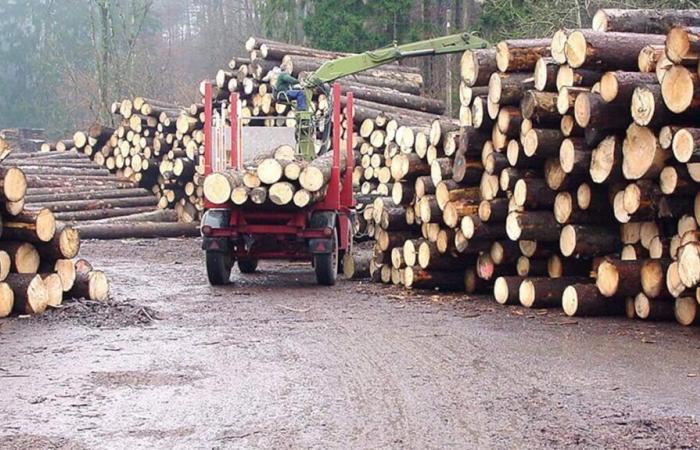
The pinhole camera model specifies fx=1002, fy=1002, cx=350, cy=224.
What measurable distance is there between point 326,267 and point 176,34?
173 feet

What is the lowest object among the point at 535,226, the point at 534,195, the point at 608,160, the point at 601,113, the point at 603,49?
the point at 535,226

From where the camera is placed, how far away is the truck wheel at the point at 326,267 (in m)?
12.8

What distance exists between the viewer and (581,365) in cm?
741

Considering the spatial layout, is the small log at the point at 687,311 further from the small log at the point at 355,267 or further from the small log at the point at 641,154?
the small log at the point at 355,267

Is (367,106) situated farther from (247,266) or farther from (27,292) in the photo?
(27,292)

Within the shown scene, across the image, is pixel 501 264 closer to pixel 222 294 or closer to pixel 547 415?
pixel 222 294

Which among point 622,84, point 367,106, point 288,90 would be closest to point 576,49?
point 622,84

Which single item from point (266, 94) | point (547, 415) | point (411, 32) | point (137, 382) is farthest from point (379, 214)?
point (411, 32)

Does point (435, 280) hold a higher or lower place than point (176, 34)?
lower

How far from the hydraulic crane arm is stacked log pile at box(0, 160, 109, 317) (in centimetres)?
808

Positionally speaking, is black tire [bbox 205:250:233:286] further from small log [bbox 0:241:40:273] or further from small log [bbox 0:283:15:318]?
small log [bbox 0:283:15:318]

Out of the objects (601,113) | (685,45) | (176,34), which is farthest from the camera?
(176,34)

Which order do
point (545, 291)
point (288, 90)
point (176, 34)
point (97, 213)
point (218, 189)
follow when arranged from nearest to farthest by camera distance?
point (545, 291)
point (218, 189)
point (288, 90)
point (97, 213)
point (176, 34)

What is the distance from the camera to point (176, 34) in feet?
206
